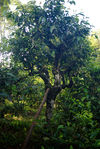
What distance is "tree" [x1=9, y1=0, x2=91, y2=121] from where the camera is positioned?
536cm

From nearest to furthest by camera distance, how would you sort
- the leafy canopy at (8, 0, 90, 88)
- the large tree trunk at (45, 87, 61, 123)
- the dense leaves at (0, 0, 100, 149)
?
the dense leaves at (0, 0, 100, 149), the leafy canopy at (8, 0, 90, 88), the large tree trunk at (45, 87, 61, 123)

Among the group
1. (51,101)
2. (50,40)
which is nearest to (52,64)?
(50,40)

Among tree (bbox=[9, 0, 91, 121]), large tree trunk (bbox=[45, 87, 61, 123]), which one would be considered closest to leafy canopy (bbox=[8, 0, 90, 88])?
tree (bbox=[9, 0, 91, 121])

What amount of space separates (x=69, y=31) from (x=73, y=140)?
171 inches

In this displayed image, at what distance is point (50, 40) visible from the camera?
18.9 feet

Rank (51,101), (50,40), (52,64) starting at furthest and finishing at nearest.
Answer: (52,64), (51,101), (50,40)

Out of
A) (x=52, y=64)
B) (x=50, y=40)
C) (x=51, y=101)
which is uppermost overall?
(x=50, y=40)

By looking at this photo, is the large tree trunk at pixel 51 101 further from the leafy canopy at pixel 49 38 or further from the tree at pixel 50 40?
the leafy canopy at pixel 49 38

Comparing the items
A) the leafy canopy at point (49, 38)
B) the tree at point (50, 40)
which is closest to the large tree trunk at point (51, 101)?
the tree at point (50, 40)

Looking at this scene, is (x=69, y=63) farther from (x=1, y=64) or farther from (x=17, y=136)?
(x=17, y=136)

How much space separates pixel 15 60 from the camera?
6027 mm

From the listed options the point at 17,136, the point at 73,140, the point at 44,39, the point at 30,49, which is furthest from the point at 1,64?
the point at 73,140

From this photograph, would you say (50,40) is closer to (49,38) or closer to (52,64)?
(49,38)

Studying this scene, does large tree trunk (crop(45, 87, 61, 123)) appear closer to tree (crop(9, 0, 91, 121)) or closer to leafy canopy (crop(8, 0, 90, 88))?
tree (crop(9, 0, 91, 121))
